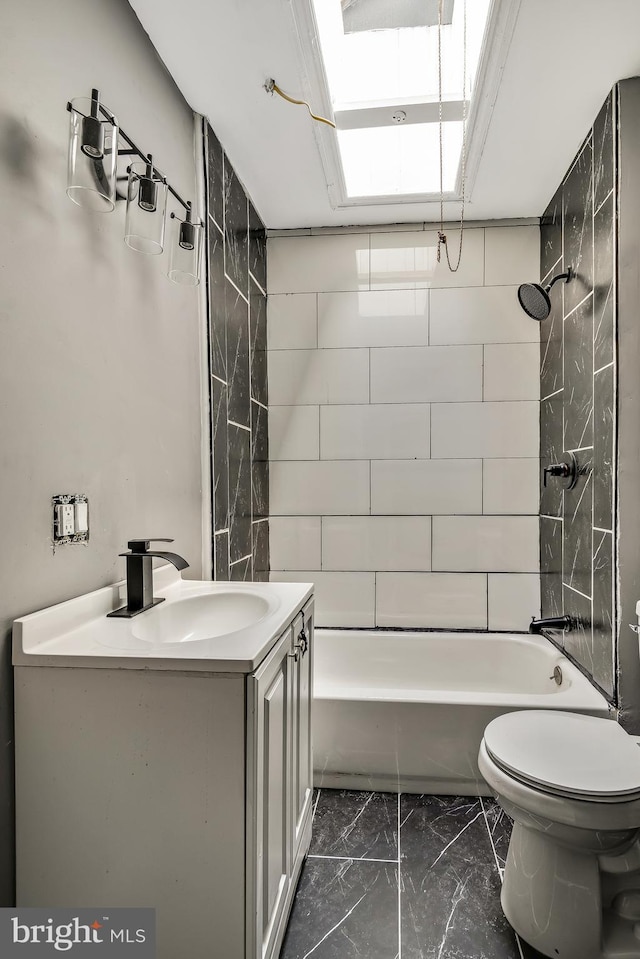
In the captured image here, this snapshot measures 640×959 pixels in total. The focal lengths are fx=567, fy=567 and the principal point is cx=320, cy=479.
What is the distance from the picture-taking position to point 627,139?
1.93m

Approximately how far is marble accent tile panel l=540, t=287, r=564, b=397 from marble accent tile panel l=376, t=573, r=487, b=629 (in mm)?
1013

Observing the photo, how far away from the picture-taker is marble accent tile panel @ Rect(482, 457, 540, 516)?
115 inches

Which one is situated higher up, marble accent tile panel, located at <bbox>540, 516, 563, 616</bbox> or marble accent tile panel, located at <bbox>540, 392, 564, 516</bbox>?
marble accent tile panel, located at <bbox>540, 392, 564, 516</bbox>

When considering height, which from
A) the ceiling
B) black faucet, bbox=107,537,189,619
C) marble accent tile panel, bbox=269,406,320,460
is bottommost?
black faucet, bbox=107,537,189,619

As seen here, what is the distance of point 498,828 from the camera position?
1932 millimetres

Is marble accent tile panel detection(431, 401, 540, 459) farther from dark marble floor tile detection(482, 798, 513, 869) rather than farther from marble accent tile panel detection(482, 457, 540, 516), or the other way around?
dark marble floor tile detection(482, 798, 513, 869)

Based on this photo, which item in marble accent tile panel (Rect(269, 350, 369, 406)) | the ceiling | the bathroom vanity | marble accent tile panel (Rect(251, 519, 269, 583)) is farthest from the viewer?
marble accent tile panel (Rect(269, 350, 369, 406))

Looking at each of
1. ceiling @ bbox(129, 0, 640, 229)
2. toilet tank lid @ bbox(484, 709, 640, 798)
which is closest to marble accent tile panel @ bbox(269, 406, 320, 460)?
ceiling @ bbox(129, 0, 640, 229)

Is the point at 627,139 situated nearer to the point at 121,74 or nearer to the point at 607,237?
the point at 607,237

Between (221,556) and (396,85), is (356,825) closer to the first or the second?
(221,556)

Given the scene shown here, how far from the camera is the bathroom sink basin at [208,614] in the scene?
57.7 inches

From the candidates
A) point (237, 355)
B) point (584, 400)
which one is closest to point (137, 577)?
point (237, 355)

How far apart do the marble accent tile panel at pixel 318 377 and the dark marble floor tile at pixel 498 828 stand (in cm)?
189

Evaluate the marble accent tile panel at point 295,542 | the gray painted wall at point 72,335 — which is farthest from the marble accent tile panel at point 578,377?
the gray painted wall at point 72,335
